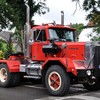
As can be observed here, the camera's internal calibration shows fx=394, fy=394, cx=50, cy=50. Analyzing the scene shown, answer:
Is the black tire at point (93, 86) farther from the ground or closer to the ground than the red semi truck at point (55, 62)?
closer to the ground

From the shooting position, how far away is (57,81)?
46.9 feet

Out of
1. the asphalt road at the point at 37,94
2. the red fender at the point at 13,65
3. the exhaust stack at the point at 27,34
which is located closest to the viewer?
the asphalt road at the point at 37,94

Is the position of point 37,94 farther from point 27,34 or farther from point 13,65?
point 27,34

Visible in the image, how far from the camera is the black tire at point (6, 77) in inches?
656

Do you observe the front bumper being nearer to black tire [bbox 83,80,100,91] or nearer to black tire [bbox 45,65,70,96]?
black tire [bbox 45,65,70,96]

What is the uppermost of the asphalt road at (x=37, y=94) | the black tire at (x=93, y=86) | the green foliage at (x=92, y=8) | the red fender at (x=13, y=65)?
the green foliage at (x=92, y=8)

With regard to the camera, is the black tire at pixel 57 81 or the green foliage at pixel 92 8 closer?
the black tire at pixel 57 81

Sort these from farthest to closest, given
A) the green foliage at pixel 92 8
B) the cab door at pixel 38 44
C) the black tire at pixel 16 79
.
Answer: the green foliage at pixel 92 8 → the black tire at pixel 16 79 → the cab door at pixel 38 44

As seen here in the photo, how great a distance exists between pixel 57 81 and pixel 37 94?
964 millimetres

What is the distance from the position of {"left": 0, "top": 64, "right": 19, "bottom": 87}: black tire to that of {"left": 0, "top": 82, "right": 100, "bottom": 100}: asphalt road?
302 mm

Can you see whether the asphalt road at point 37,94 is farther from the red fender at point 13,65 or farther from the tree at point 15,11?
the tree at point 15,11

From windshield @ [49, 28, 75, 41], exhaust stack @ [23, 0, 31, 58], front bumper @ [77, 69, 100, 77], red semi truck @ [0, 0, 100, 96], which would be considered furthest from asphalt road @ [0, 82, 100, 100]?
windshield @ [49, 28, 75, 41]

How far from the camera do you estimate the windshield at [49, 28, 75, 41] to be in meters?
15.8

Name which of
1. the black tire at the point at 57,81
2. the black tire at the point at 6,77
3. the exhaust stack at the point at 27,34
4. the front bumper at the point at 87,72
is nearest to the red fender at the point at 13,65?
the black tire at the point at 6,77
